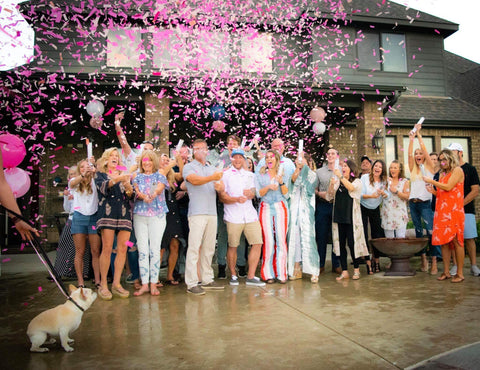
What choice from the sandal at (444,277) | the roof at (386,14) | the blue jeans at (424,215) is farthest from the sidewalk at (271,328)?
the roof at (386,14)

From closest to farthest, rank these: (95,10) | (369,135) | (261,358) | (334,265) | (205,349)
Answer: (261,358) → (205,349) → (334,265) → (369,135) → (95,10)

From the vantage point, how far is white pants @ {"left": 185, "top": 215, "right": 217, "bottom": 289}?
202 inches

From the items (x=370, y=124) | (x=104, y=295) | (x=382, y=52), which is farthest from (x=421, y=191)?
(x=382, y=52)

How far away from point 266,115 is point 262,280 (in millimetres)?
6406

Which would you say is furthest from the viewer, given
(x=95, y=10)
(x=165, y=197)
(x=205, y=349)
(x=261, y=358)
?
(x=95, y=10)

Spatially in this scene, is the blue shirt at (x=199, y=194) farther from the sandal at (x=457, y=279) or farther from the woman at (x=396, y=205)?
the sandal at (x=457, y=279)

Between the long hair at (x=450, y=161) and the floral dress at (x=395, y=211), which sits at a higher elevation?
the long hair at (x=450, y=161)

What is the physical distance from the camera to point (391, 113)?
1325 cm

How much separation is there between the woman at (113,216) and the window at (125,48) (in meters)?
8.21

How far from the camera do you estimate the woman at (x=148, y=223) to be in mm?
5070

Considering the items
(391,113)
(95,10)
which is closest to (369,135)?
(391,113)

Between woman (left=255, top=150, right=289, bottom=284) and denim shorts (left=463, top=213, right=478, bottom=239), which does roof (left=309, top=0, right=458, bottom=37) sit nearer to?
woman (left=255, top=150, right=289, bottom=284)

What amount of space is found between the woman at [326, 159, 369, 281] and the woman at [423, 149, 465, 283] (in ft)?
3.36

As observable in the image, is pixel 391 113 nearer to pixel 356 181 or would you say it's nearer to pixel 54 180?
pixel 356 181
